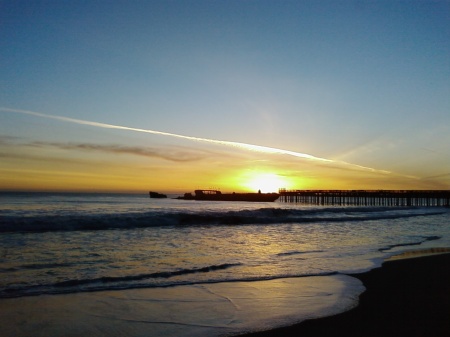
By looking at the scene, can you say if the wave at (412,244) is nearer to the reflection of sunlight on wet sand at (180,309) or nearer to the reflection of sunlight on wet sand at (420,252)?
the reflection of sunlight on wet sand at (420,252)

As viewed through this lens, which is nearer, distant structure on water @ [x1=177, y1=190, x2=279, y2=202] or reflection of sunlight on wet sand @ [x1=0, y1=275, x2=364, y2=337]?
reflection of sunlight on wet sand @ [x1=0, y1=275, x2=364, y2=337]

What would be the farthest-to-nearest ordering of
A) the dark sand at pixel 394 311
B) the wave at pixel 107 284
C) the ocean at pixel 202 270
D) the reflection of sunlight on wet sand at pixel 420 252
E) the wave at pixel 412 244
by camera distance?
the wave at pixel 412 244 < the reflection of sunlight on wet sand at pixel 420 252 < the wave at pixel 107 284 < the ocean at pixel 202 270 < the dark sand at pixel 394 311

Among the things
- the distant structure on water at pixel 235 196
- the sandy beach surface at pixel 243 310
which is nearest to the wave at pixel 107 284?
the sandy beach surface at pixel 243 310

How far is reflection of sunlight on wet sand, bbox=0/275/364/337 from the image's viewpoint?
5.33m

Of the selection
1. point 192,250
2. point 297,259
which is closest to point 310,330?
point 297,259

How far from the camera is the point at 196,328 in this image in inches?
210

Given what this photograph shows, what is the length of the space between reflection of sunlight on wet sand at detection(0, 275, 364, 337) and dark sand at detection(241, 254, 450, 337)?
1.03 ft

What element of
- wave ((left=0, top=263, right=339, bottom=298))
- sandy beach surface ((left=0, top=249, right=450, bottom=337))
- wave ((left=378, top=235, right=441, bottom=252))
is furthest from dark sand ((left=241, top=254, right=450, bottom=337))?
wave ((left=378, top=235, right=441, bottom=252))

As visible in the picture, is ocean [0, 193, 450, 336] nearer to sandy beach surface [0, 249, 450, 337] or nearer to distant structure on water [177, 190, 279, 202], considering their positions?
A: sandy beach surface [0, 249, 450, 337]

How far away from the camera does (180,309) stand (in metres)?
6.30

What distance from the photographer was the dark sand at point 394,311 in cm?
518

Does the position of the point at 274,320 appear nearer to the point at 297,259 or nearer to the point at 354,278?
the point at 354,278

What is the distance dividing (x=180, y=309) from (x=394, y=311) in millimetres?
3466

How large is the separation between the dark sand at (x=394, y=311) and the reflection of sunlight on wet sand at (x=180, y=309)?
1.03ft
